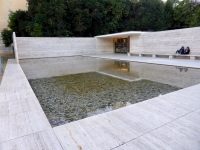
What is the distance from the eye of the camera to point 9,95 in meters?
3.88

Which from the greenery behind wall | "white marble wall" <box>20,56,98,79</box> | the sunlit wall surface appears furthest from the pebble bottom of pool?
the sunlit wall surface

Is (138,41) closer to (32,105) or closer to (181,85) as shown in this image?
(181,85)

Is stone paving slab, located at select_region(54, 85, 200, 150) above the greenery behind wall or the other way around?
the other way around

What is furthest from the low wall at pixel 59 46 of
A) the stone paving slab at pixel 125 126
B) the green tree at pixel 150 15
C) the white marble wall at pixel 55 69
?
the stone paving slab at pixel 125 126

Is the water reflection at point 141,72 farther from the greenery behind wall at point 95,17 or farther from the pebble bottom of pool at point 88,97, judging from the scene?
the greenery behind wall at point 95,17

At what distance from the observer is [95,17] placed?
68.0 ft

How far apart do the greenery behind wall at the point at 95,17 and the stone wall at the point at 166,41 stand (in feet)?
24.4

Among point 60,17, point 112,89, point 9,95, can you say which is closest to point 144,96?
point 112,89

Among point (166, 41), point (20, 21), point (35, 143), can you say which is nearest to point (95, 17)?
point (20, 21)

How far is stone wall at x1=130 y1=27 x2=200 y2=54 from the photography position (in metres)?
11.1

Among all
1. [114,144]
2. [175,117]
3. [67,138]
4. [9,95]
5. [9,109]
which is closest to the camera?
[114,144]

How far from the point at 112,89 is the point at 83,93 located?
0.93 meters

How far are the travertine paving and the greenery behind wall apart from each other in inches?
677

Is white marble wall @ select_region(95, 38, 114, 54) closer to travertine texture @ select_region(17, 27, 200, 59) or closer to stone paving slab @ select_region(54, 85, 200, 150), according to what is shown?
travertine texture @ select_region(17, 27, 200, 59)
